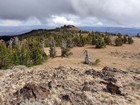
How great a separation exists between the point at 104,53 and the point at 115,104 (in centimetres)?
5864

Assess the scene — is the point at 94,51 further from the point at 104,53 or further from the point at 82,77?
the point at 82,77

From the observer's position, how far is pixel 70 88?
91.6ft

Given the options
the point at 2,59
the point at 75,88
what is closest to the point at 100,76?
the point at 75,88

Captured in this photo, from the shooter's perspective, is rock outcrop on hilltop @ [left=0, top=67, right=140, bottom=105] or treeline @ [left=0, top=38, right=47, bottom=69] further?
treeline @ [left=0, top=38, right=47, bottom=69]

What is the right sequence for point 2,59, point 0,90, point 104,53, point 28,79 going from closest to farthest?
point 0,90 < point 28,79 < point 2,59 < point 104,53

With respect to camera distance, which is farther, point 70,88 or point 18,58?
point 18,58

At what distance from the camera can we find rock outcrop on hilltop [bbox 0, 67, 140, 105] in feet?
82.6

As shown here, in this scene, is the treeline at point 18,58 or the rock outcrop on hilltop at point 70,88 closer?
the rock outcrop on hilltop at point 70,88

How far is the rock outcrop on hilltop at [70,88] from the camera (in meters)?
25.2

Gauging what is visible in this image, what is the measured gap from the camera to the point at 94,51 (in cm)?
8731

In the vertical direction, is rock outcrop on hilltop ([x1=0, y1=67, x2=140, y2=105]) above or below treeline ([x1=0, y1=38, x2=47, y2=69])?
above

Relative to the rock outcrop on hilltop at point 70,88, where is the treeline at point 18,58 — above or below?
below

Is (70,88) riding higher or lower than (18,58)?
higher

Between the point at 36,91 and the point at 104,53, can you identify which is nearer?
the point at 36,91
